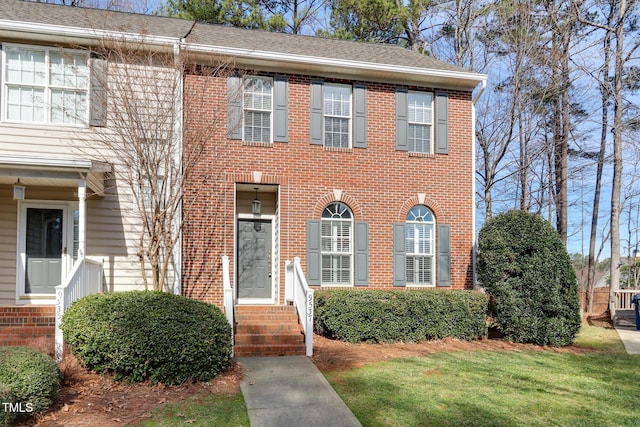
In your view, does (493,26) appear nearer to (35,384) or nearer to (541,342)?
(541,342)

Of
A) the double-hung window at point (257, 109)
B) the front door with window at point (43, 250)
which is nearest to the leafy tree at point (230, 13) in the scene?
the double-hung window at point (257, 109)

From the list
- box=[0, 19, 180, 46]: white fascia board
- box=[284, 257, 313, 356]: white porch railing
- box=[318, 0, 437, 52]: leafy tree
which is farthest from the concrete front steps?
box=[318, 0, 437, 52]: leafy tree

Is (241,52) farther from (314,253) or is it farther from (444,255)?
(444,255)

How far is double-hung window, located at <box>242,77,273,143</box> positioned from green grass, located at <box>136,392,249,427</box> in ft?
19.8

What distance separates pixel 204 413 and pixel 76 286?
139 inches

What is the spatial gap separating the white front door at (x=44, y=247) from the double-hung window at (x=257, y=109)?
3864 mm

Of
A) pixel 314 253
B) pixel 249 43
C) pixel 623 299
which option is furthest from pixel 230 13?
pixel 623 299

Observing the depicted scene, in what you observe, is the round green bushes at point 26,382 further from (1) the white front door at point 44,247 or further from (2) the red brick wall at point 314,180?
(2) the red brick wall at point 314,180

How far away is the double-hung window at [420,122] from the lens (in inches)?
468

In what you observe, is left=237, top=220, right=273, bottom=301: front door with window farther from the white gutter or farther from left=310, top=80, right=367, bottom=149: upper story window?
the white gutter

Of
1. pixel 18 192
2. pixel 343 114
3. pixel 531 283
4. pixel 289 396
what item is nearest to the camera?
pixel 289 396

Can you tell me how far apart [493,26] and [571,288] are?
11.5 metres

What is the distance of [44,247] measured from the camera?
991cm

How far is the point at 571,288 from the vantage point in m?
10.3
